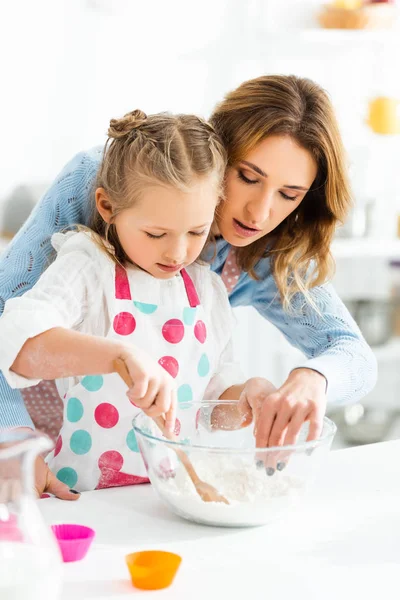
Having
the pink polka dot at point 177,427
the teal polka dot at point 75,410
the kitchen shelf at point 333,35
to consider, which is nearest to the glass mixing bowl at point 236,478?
the pink polka dot at point 177,427

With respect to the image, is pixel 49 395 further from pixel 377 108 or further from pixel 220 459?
pixel 377 108

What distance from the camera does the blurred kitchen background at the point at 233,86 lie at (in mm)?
2781

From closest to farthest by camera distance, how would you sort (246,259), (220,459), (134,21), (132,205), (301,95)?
(220,459) → (132,205) → (301,95) → (246,259) → (134,21)

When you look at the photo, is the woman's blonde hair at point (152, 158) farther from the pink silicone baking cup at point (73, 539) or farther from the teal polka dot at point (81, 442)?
the pink silicone baking cup at point (73, 539)

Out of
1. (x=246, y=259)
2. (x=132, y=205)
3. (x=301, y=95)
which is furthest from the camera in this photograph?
(x=246, y=259)

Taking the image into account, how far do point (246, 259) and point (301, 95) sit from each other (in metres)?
0.29

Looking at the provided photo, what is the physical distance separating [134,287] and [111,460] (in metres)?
0.26

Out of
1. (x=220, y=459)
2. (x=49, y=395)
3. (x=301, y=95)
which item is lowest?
(x=49, y=395)

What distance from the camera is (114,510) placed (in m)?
1.03

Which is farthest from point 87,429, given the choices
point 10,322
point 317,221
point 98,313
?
point 317,221

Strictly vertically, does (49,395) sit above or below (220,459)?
below

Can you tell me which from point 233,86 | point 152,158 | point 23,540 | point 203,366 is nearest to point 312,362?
point 203,366

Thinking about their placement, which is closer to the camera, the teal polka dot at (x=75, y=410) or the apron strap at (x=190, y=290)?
the teal polka dot at (x=75, y=410)

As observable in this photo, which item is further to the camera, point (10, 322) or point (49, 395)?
point (49, 395)
